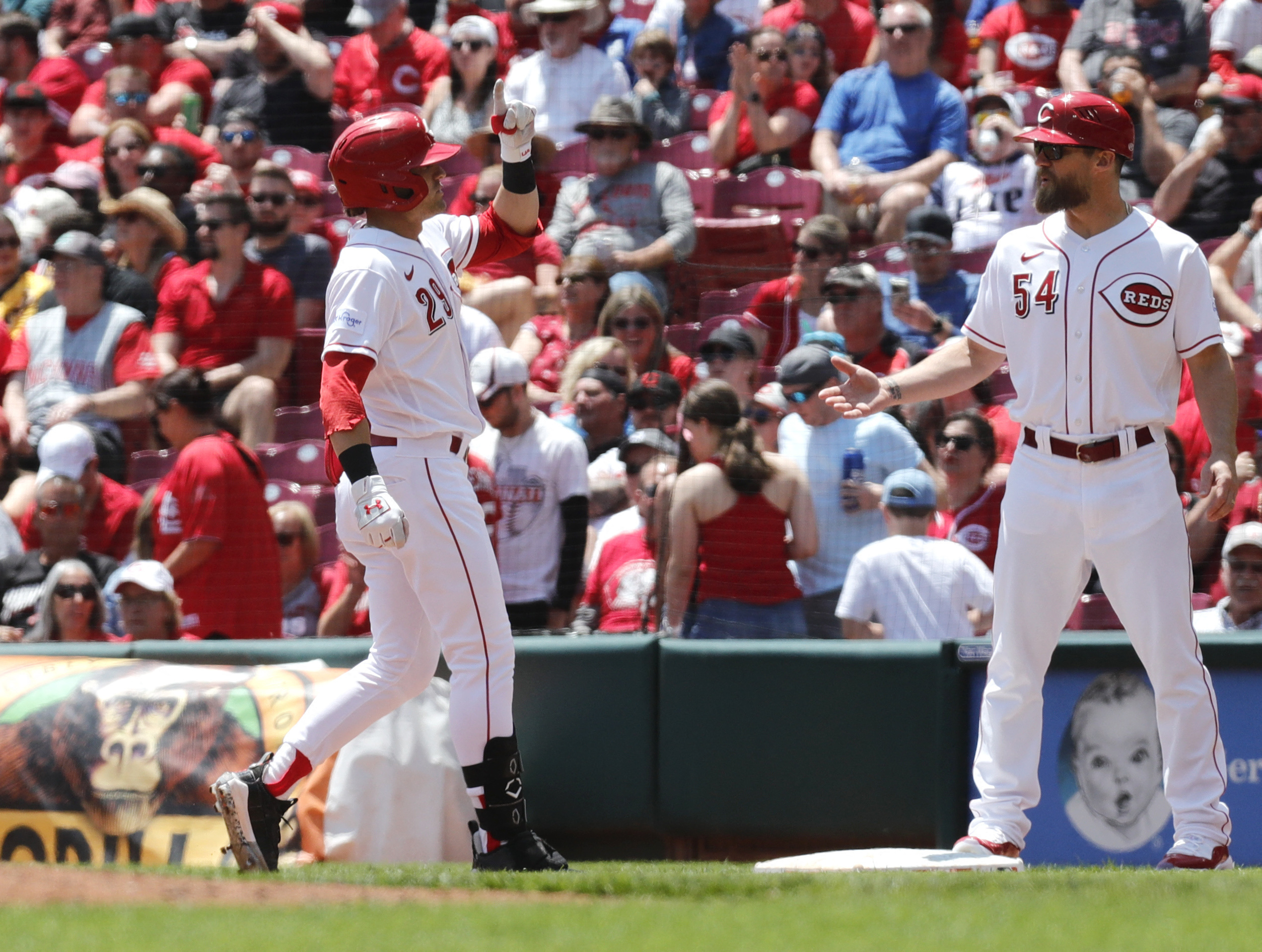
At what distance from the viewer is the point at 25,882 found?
11.6 ft

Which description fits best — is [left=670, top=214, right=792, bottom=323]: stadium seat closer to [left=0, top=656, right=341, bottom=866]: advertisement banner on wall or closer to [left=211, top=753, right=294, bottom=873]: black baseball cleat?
[left=0, top=656, right=341, bottom=866]: advertisement banner on wall

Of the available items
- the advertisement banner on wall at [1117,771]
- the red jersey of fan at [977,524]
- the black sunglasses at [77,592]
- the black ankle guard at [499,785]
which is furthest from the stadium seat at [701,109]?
the black ankle guard at [499,785]

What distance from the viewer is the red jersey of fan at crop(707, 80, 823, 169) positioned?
903cm

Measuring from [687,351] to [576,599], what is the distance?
1.01 meters

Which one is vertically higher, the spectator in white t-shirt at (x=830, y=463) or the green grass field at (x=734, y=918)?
the spectator in white t-shirt at (x=830, y=463)

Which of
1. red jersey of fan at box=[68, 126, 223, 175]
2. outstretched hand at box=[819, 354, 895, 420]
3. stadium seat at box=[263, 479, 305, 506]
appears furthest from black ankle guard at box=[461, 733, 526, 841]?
red jersey of fan at box=[68, 126, 223, 175]

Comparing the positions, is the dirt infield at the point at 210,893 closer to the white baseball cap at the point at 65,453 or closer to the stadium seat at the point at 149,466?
the white baseball cap at the point at 65,453

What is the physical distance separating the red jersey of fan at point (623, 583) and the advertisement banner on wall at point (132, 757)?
1.03m

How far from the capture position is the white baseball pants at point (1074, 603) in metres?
4.16

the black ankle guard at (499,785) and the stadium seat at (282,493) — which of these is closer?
the black ankle guard at (499,785)

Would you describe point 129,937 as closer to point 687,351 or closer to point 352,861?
point 352,861

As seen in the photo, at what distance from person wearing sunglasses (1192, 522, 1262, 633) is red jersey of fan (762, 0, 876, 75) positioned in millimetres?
4840

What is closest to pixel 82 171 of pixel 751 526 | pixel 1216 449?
pixel 751 526

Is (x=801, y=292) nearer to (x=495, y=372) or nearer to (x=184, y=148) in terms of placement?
(x=495, y=372)
